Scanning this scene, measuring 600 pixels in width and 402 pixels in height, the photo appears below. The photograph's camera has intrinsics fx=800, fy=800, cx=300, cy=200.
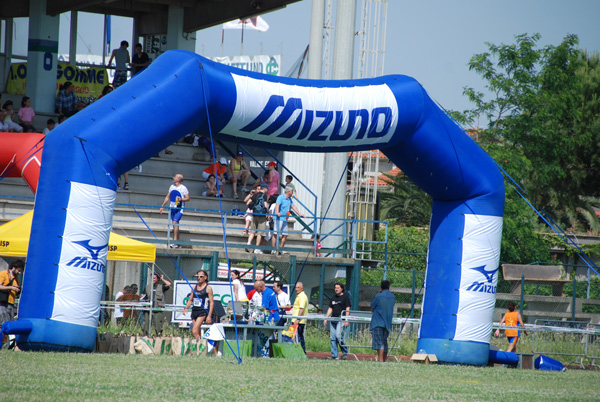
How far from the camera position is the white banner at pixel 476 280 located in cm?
1416

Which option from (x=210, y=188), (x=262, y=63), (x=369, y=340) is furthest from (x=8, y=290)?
(x=262, y=63)

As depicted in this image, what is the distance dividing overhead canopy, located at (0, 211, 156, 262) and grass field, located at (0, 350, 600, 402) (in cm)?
372

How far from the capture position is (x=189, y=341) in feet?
42.0

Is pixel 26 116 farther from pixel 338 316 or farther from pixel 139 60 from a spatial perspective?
pixel 338 316

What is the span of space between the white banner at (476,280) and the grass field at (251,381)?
1.31m

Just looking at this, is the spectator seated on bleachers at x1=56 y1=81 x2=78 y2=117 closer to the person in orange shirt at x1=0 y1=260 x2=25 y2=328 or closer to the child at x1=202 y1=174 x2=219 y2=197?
the child at x1=202 y1=174 x2=219 y2=197

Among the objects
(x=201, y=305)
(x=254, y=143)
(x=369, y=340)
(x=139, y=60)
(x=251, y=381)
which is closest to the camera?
(x=251, y=381)

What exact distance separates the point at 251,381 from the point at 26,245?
21.6 ft

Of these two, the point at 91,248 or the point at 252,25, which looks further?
the point at 252,25

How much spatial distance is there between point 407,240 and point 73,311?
2599 cm

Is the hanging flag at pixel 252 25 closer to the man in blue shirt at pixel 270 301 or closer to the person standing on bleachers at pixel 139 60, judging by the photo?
the person standing on bleachers at pixel 139 60

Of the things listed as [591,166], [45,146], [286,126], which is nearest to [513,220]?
[591,166]

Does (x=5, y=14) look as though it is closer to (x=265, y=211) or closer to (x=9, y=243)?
(x=265, y=211)

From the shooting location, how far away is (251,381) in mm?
9539
